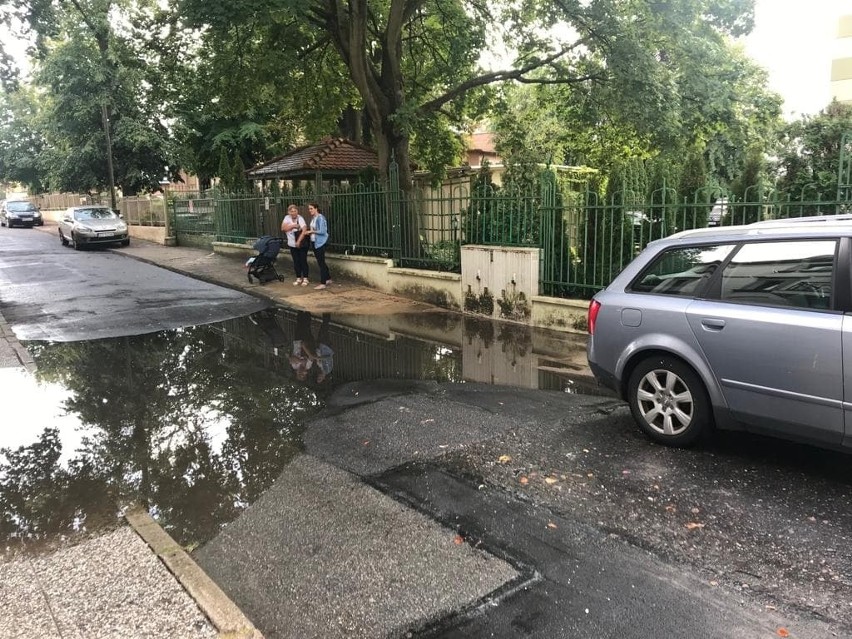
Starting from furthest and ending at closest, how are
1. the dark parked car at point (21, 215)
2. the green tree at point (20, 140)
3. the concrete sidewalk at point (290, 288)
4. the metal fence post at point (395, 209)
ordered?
the green tree at point (20, 140)
the dark parked car at point (21, 215)
the metal fence post at point (395, 209)
the concrete sidewalk at point (290, 288)

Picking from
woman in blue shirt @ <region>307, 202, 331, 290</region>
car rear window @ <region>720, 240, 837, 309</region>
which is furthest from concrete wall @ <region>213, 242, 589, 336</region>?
car rear window @ <region>720, 240, 837, 309</region>

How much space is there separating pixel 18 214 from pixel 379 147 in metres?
36.0

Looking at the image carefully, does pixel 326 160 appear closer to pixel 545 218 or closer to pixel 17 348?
pixel 545 218

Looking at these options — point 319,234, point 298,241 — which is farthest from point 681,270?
point 298,241

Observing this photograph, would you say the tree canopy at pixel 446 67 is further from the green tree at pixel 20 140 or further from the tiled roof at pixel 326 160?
the green tree at pixel 20 140

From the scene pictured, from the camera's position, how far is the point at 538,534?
11.9 feet

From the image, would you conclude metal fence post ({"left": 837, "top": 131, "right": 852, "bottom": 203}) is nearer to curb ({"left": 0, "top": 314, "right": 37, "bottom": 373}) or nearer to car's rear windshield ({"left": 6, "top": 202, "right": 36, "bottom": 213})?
curb ({"left": 0, "top": 314, "right": 37, "bottom": 373})

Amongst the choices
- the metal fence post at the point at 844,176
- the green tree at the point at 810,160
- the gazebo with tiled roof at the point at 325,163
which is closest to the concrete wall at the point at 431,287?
the gazebo with tiled roof at the point at 325,163

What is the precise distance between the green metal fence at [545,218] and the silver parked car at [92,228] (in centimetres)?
1274

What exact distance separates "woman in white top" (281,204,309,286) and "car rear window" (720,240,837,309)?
→ 10.1 m

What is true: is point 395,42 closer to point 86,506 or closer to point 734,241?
point 734,241

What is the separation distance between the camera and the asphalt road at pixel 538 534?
293cm

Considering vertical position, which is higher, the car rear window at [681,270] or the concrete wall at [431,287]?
the car rear window at [681,270]

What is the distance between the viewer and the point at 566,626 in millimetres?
2842
